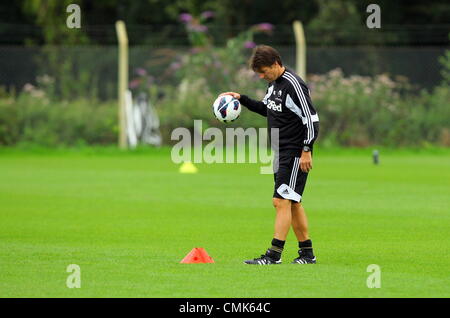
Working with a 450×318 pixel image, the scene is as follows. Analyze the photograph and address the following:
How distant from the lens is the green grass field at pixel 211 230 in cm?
933

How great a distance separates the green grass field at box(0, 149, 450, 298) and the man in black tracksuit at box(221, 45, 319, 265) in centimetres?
32

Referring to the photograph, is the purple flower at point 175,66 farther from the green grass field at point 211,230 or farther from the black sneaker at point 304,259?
the black sneaker at point 304,259

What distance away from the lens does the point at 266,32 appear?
123ft

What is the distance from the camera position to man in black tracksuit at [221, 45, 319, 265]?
34.1ft

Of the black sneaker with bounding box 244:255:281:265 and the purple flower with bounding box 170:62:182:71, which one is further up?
the purple flower with bounding box 170:62:182:71

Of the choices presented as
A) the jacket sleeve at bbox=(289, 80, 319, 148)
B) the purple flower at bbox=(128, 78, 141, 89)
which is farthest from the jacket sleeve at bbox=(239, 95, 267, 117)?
the purple flower at bbox=(128, 78, 141, 89)

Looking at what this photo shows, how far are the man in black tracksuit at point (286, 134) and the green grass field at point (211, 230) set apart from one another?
1.04 feet

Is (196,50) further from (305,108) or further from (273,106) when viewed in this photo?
(305,108)

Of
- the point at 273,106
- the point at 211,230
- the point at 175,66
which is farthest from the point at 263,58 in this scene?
the point at 175,66

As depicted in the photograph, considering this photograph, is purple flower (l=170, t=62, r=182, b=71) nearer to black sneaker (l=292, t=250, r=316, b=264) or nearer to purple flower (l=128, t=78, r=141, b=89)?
purple flower (l=128, t=78, r=141, b=89)

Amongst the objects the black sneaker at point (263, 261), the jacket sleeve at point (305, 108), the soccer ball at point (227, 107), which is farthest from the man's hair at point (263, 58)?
the black sneaker at point (263, 261)

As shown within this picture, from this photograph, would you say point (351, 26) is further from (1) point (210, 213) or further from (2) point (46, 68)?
(1) point (210, 213)
